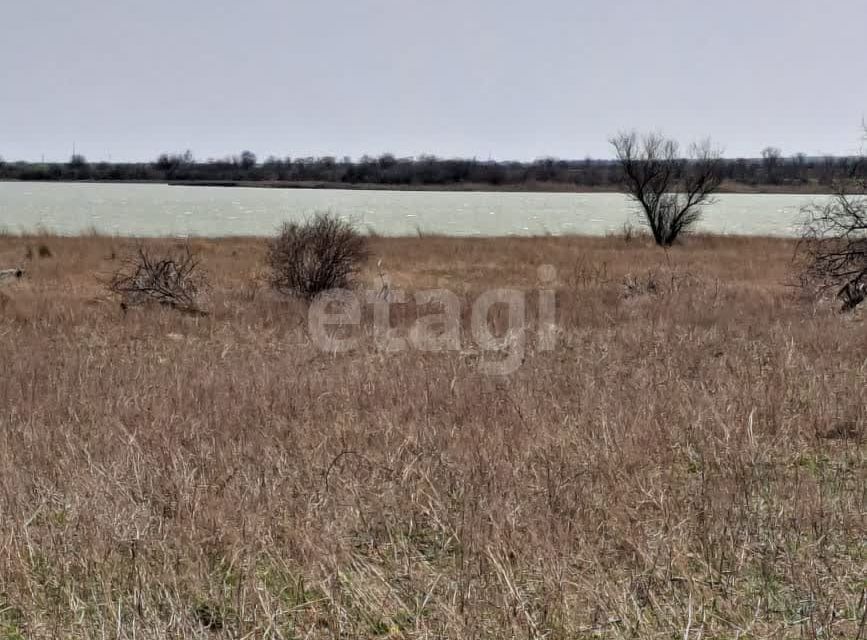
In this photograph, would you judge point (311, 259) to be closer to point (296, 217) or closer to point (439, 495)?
point (439, 495)

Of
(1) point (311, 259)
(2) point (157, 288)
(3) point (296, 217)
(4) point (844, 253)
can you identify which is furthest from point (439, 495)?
(3) point (296, 217)

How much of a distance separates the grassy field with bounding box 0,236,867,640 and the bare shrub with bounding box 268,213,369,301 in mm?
6769

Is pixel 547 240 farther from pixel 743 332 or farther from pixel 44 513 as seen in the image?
pixel 44 513

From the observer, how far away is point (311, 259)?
1517cm

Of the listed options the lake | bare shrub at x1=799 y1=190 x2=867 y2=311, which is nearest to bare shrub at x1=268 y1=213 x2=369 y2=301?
the lake

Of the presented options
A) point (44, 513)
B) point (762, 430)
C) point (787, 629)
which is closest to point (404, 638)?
point (787, 629)

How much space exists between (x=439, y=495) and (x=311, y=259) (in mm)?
11841

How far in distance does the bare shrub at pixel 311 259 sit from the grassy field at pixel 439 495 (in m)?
6.77

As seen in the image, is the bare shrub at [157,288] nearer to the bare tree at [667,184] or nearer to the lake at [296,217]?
the lake at [296,217]

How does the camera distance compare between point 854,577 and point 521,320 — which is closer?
point 854,577

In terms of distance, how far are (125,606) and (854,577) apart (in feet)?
9.03

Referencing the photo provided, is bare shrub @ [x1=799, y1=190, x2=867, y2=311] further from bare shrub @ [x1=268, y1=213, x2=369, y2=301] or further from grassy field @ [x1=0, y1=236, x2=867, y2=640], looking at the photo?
bare shrub @ [x1=268, y1=213, x2=369, y2=301]

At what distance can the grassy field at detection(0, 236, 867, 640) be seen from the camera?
2795 mm

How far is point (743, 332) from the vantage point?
9.80m
